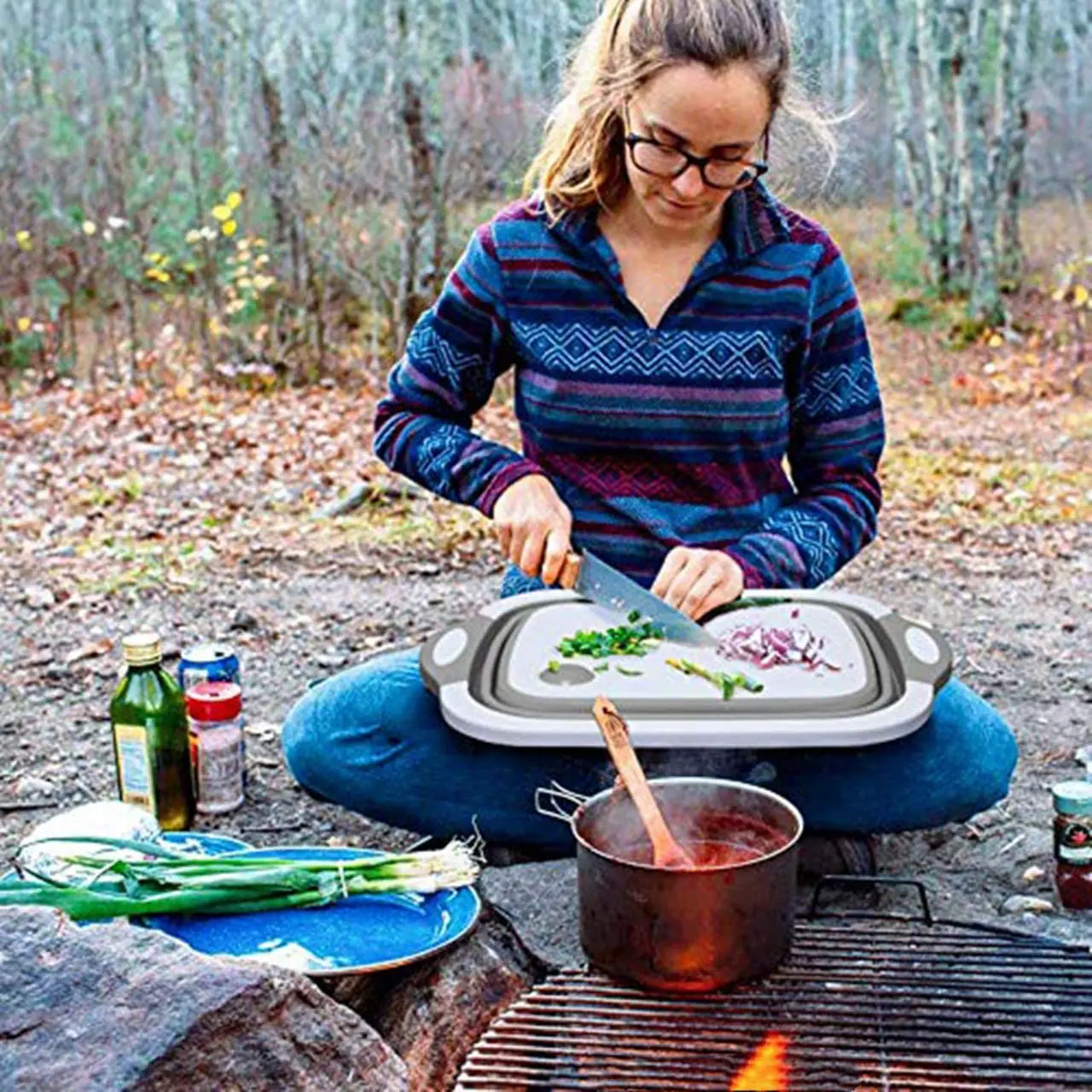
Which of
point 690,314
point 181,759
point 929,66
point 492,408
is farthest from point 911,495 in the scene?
point 929,66

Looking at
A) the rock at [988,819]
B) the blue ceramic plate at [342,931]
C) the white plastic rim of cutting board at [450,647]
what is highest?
the white plastic rim of cutting board at [450,647]

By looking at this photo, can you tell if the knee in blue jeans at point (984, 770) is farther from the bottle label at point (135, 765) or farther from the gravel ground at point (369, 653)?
the bottle label at point (135, 765)

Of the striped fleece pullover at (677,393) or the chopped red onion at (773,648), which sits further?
the striped fleece pullover at (677,393)

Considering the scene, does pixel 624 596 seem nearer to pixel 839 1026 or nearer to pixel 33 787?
pixel 839 1026

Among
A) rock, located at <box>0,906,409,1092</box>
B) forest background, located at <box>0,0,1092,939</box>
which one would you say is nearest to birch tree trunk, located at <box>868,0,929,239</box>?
forest background, located at <box>0,0,1092,939</box>

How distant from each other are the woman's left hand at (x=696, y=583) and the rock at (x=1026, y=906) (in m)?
0.71

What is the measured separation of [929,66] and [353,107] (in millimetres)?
4841

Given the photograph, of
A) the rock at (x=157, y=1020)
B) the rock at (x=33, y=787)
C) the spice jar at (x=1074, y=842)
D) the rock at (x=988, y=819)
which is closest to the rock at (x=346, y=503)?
the rock at (x=33, y=787)

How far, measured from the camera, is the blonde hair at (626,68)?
8.39 ft

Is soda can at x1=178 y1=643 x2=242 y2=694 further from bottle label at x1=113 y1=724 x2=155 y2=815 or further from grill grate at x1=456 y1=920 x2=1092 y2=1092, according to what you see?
grill grate at x1=456 y1=920 x2=1092 y2=1092

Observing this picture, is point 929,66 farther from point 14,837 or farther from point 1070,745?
point 14,837

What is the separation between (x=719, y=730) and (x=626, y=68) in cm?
117

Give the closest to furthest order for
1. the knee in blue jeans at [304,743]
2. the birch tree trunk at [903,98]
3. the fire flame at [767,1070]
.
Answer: the fire flame at [767,1070] < the knee in blue jeans at [304,743] < the birch tree trunk at [903,98]

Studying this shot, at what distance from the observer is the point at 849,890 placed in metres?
2.66
